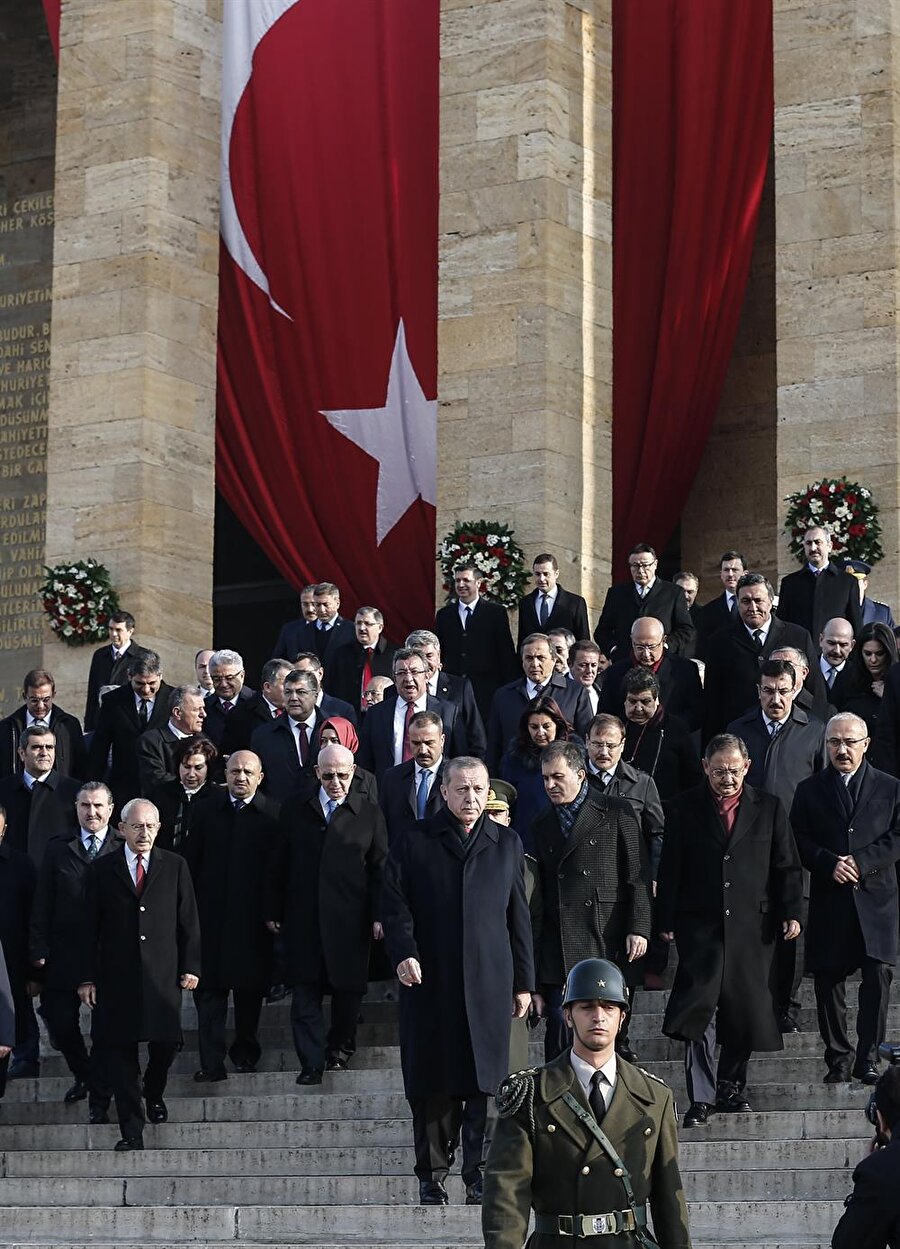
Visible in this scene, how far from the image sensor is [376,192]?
Answer: 2083 centimetres

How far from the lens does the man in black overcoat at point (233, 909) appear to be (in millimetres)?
12641

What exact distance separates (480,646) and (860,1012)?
5.39m

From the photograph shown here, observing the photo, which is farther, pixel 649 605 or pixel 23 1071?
pixel 649 605

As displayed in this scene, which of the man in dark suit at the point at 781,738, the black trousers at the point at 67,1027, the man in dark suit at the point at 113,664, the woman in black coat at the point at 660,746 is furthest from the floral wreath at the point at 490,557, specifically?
the black trousers at the point at 67,1027

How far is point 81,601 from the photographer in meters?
20.4

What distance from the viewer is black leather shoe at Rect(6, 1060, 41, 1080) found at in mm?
13391

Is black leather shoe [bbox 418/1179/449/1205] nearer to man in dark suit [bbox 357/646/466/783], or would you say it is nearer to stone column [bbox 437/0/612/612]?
man in dark suit [bbox 357/646/466/783]

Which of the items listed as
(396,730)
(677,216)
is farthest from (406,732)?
(677,216)

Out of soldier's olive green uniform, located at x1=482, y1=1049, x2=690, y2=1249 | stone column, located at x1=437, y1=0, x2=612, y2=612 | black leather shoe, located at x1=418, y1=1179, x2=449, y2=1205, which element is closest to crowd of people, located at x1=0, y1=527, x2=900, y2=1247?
black leather shoe, located at x1=418, y1=1179, x2=449, y2=1205

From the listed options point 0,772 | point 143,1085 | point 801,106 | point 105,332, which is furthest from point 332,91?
point 143,1085

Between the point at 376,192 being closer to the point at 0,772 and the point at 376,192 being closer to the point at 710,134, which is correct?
the point at 710,134

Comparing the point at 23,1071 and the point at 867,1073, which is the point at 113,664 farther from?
the point at 867,1073

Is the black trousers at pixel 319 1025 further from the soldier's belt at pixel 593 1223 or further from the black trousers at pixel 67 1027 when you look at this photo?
the soldier's belt at pixel 593 1223

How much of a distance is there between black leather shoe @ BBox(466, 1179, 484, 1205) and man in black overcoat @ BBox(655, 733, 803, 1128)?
112 cm
